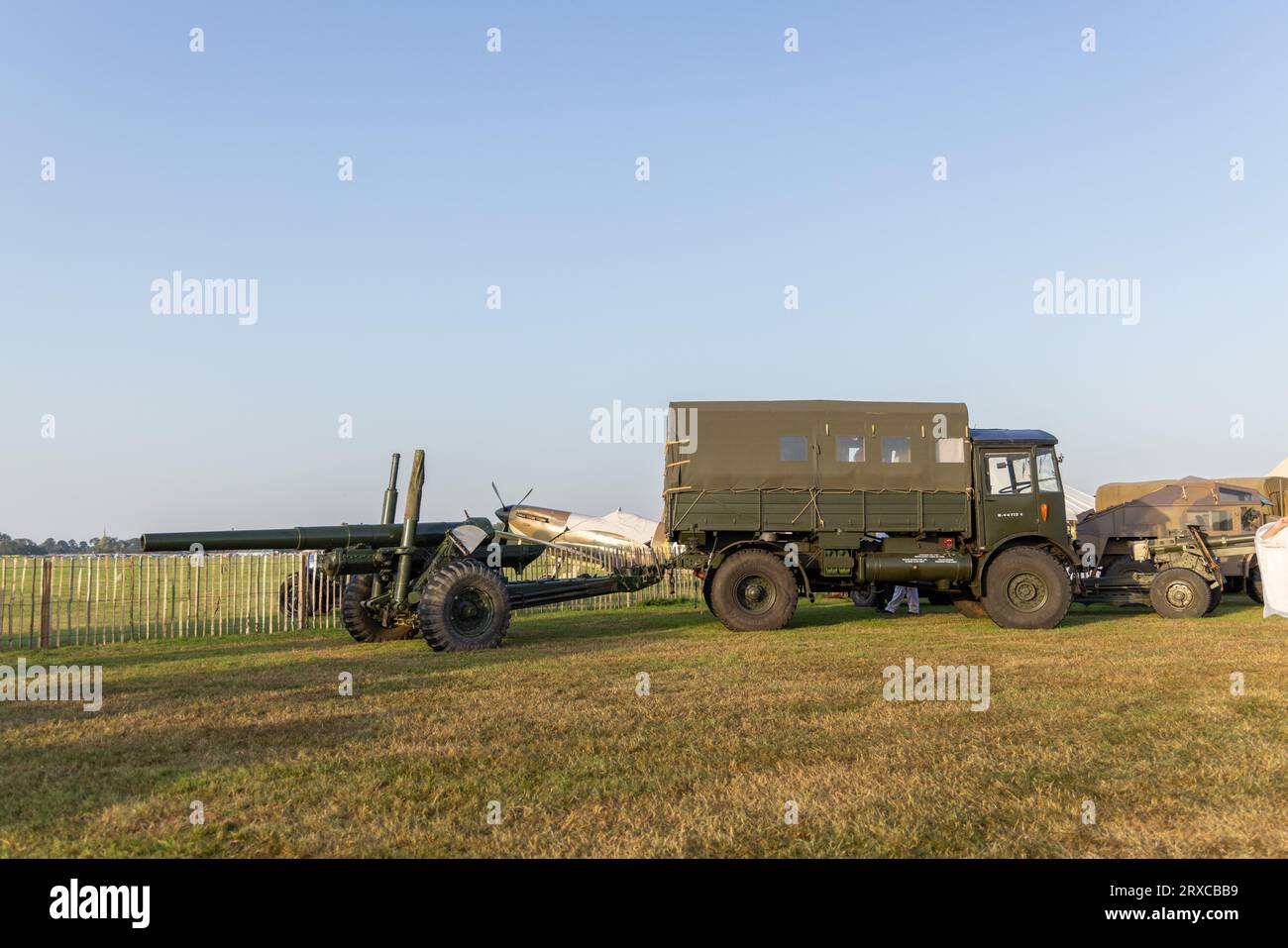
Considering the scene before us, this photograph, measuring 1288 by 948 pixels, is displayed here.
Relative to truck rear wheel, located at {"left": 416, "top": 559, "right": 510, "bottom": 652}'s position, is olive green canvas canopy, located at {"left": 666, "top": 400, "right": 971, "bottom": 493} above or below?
above

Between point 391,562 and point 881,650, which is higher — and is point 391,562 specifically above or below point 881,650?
above

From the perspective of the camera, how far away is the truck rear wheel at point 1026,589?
1548 centimetres

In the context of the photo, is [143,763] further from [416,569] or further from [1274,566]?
[1274,566]

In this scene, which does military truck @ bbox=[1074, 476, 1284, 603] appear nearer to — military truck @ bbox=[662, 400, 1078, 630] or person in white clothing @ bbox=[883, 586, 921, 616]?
person in white clothing @ bbox=[883, 586, 921, 616]

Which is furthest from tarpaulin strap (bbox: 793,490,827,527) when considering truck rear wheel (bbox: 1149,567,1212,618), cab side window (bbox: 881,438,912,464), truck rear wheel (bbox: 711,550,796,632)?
truck rear wheel (bbox: 1149,567,1212,618)

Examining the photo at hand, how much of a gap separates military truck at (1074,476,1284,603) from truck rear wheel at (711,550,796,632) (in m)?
7.24

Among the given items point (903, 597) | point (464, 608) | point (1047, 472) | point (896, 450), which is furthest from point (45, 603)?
point (1047, 472)

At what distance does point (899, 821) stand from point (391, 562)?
10.2 m

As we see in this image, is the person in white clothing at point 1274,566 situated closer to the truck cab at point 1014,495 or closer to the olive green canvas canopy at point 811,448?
the truck cab at point 1014,495

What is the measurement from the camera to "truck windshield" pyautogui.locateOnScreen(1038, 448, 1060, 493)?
1616 centimetres

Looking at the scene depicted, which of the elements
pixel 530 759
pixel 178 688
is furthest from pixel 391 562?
pixel 530 759
